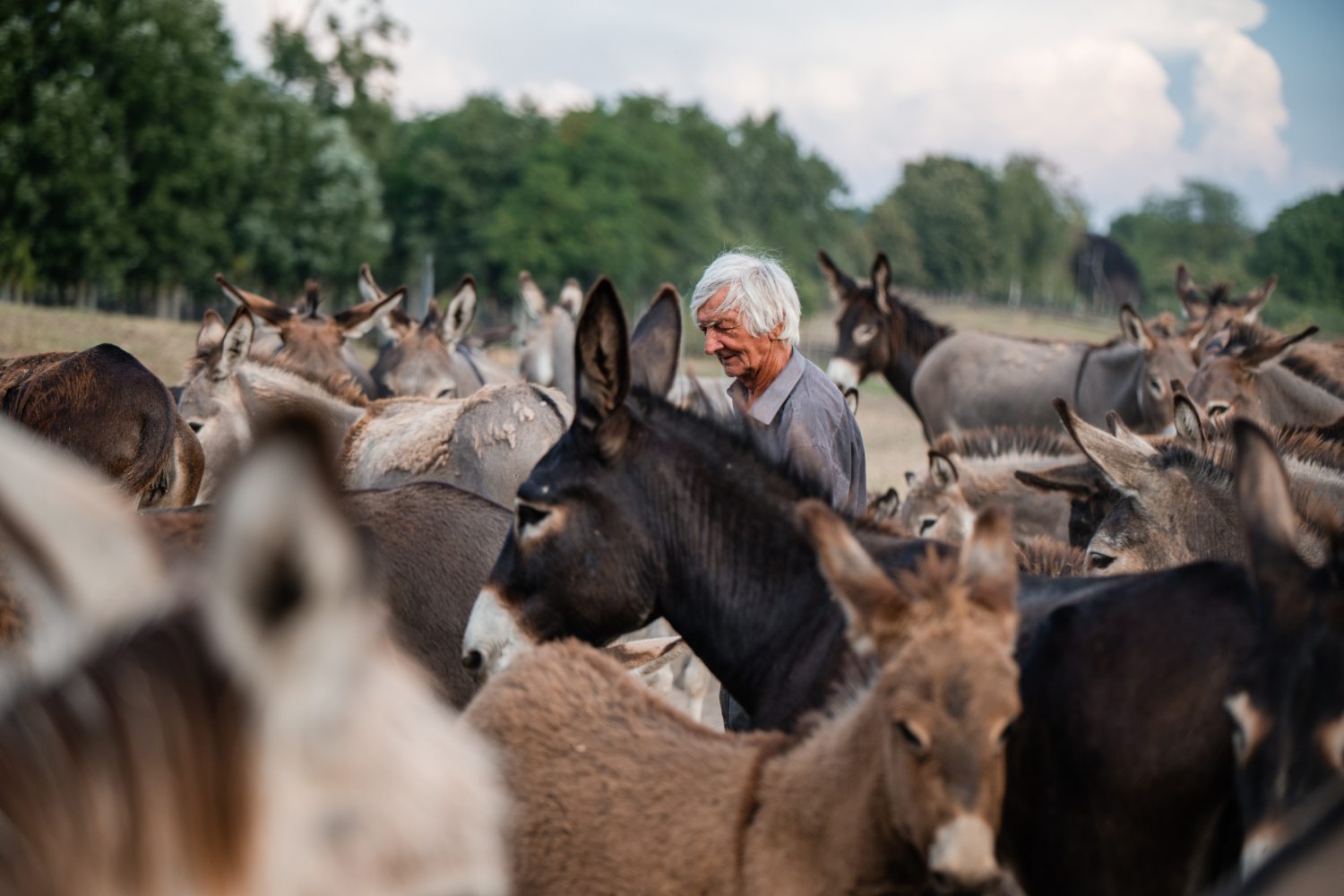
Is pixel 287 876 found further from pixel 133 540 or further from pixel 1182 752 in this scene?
pixel 1182 752

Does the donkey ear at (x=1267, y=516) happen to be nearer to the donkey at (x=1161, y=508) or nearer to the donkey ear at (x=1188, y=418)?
the donkey at (x=1161, y=508)

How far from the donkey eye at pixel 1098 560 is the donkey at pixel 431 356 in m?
7.19

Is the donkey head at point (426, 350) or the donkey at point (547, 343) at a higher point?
the donkey head at point (426, 350)

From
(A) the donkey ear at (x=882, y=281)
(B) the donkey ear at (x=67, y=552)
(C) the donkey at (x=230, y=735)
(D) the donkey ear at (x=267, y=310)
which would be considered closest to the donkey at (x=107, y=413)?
(D) the donkey ear at (x=267, y=310)

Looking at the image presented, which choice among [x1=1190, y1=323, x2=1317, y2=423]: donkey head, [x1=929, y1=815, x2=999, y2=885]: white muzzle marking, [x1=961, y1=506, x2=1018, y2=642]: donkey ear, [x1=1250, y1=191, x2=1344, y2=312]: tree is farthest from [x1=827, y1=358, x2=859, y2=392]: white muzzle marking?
[x1=1250, y1=191, x2=1344, y2=312]: tree

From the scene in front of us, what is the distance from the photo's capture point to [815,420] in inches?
187

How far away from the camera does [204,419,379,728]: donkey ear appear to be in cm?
95

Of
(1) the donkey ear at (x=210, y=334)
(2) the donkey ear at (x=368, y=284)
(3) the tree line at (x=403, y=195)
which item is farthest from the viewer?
(3) the tree line at (x=403, y=195)

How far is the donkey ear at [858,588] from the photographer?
2.73 metres

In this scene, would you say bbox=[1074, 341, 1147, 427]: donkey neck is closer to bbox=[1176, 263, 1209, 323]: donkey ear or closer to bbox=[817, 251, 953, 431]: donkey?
bbox=[817, 251, 953, 431]: donkey

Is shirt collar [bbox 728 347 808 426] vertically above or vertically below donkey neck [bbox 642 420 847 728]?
above

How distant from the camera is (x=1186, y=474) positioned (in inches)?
197

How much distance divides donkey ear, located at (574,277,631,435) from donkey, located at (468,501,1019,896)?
0.82 m

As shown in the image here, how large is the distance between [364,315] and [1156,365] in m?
7.66
